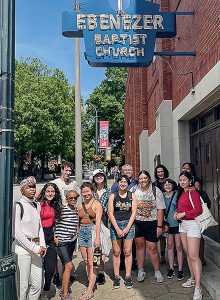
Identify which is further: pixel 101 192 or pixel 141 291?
pixel 101 192

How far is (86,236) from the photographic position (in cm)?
496

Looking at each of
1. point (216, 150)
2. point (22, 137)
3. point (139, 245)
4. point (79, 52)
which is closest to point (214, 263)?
point (139, 245)

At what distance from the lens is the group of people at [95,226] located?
4.00m

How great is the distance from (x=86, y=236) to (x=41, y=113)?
109ft

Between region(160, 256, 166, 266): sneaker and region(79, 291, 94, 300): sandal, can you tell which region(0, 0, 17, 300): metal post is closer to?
region(79, 291, 94, 300): sandal

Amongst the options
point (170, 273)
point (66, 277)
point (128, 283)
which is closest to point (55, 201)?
point (66, 277)

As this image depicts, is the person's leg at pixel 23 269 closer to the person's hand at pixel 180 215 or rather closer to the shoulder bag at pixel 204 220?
the person's hand at pixel 180 215

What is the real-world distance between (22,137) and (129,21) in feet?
105

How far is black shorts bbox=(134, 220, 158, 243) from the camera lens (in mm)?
5445

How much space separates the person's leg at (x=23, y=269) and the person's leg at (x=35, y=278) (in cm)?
13

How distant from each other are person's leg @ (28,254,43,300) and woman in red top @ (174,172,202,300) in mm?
1968

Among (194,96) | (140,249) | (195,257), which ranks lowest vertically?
(140,249)

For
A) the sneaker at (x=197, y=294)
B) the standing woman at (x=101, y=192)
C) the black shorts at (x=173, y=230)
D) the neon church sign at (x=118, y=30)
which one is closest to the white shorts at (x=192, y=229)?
the sneaker at (x=197, y=294)

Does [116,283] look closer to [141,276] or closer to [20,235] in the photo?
[141,276]
